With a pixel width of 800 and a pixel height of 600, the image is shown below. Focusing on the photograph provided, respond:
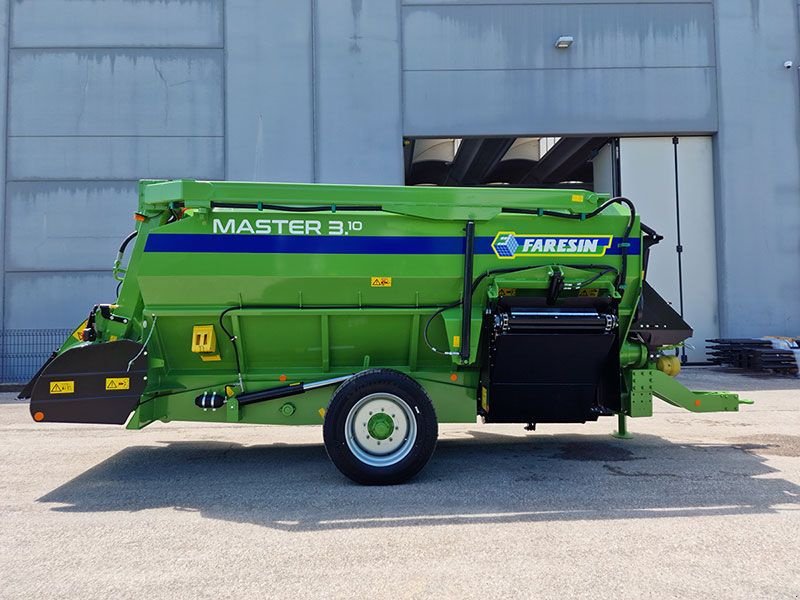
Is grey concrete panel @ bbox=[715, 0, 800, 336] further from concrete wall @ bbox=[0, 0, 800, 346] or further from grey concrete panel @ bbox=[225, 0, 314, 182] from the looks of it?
grey concrete panel @ bbox=[225, 0, 314, 182]

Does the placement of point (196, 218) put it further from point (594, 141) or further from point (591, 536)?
point (594, 141)

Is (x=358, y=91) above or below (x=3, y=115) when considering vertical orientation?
above

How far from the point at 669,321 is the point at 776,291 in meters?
10.4

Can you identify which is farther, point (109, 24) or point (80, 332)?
point (109, 24)

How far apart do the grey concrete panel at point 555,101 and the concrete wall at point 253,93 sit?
33mm

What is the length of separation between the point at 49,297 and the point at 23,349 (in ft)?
4.25

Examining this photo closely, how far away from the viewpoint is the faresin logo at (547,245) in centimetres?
546

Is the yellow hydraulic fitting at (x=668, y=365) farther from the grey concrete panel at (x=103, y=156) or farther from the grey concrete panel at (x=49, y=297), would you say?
the grey concrete panel at (x=49, y=297)

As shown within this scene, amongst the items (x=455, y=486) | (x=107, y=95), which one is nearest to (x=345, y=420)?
(x=455, y=486)

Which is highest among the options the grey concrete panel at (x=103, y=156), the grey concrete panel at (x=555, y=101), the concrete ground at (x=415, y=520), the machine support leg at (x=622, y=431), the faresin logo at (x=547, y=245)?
the grey concrete panel at (x=555, y=101)

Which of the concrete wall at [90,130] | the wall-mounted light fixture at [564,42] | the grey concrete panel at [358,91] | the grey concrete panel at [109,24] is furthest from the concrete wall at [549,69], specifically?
the grey concrete panel at [109,24]

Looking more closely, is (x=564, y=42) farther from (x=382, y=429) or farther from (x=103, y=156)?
(x=382, y=429)

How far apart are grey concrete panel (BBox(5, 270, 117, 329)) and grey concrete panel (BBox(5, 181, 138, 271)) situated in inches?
8.2

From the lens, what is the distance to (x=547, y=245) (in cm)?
550
